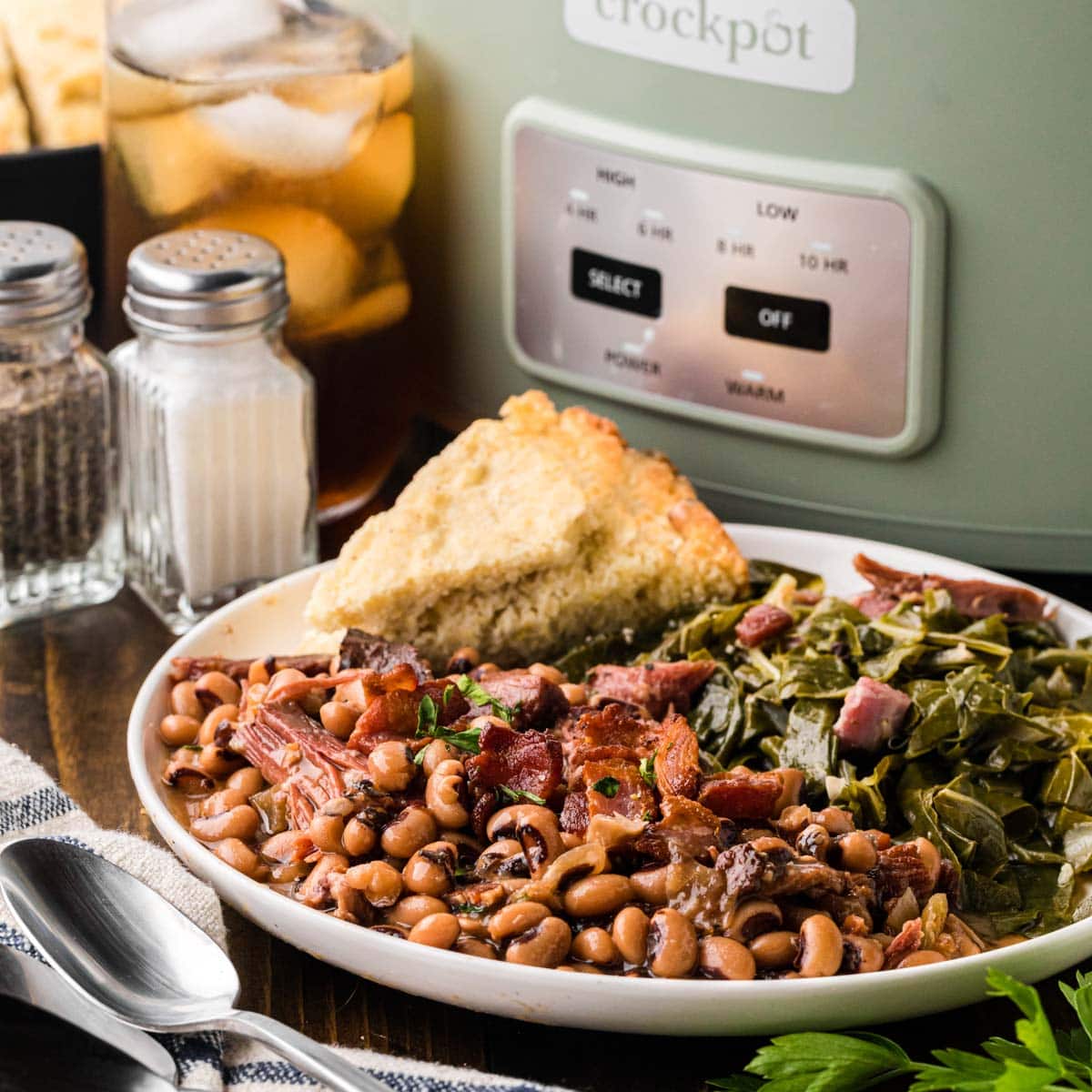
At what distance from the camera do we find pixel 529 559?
1528mm

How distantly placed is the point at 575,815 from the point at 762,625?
38cm

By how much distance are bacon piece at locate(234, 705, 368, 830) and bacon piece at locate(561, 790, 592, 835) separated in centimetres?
15

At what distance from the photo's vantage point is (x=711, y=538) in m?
1.58

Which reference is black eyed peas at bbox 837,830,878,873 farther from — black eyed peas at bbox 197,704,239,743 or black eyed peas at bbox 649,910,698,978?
black eyed peas at bbox 197,704,239,743

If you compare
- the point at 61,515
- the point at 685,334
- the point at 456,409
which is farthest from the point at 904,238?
the point at 61,515

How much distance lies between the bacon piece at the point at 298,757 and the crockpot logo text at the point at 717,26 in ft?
2.15

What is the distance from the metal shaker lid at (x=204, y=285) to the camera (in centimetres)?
160

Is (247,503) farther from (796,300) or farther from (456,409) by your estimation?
(796,300)

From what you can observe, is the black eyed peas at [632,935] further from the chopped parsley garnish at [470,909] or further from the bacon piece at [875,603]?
the bacon piece at [875,603]

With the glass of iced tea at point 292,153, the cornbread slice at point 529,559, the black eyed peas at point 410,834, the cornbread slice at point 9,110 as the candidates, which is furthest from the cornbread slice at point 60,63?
the black eyed peas at point 410,834

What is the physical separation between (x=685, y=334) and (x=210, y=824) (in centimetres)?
66

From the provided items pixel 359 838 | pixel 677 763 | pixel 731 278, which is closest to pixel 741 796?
pixel 677 763

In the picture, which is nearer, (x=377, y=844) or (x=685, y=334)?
(x=377, y=844)

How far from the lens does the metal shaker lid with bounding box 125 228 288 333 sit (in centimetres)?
160
